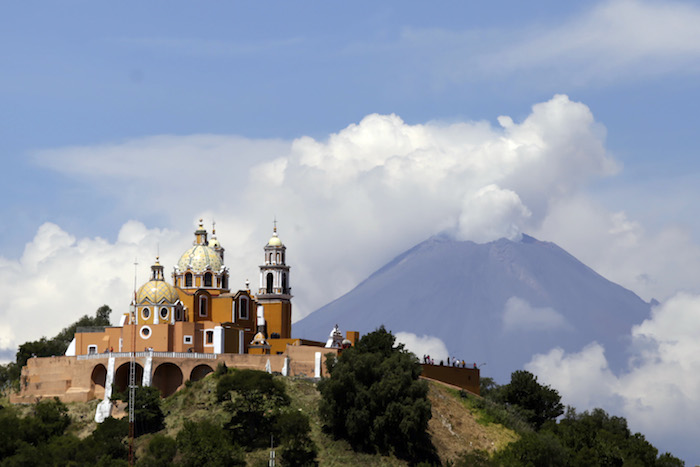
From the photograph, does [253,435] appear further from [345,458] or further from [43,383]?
[43,383]

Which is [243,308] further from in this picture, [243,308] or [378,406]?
[378,406]

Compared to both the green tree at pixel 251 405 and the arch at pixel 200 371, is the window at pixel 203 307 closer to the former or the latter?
the arch at pixel 200 371

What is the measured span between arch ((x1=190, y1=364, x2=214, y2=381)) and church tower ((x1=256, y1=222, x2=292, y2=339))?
12692mm

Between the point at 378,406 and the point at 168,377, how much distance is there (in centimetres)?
1950

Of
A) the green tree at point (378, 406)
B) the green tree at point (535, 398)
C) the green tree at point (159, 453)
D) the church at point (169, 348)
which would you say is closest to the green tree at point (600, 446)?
the green tree at point (535, 398)

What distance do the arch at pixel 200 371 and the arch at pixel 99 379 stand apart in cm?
749

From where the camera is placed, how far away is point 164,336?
318 ft

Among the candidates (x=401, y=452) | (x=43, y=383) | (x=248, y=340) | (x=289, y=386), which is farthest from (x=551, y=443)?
(x=43, y=383)

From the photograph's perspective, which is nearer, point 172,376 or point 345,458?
point 345,458

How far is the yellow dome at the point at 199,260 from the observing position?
10725cm

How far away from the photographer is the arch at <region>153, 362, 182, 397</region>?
95750 millimetres

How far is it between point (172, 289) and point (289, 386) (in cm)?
1412

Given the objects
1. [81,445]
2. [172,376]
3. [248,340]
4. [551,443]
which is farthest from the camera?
[248,340]

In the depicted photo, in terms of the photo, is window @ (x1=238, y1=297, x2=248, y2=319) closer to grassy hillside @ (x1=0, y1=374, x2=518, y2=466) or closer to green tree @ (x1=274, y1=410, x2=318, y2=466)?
grassy hillside @ (x1=0, y1=374, x2=518, y2=466)
